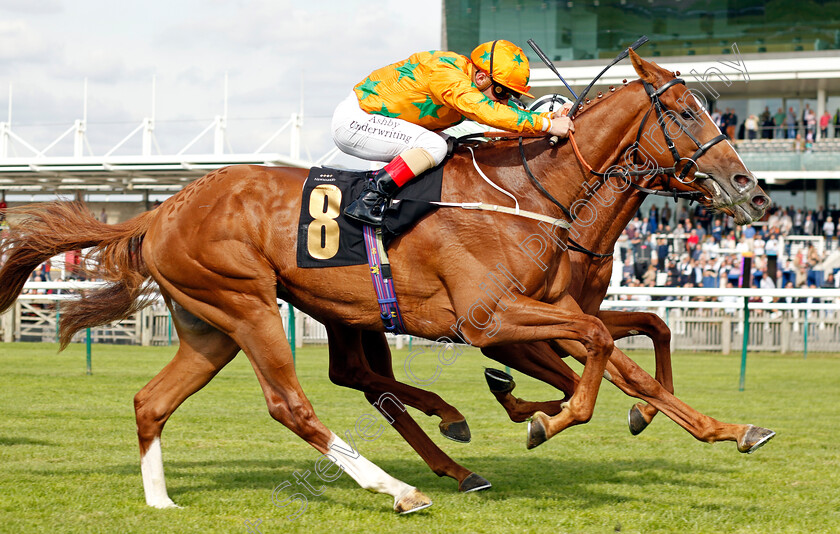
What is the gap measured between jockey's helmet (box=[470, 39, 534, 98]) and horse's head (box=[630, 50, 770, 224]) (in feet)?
1.79

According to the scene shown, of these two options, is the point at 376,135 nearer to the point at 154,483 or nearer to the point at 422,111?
the point at 422,111

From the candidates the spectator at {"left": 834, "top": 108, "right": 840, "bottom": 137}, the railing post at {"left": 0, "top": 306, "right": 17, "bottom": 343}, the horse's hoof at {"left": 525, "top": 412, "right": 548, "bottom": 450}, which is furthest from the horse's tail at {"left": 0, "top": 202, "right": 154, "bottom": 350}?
the spectator at {"left": 834, "top": 108, "right": 840, "bottom": 137}

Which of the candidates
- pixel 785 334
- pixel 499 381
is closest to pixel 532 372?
pixel 499 381

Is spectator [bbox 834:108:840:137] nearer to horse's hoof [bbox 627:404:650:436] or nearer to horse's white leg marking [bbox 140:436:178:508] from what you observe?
horse's hoof [bbox 627:404:650:436]

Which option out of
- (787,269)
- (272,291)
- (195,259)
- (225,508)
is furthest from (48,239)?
(787,269)

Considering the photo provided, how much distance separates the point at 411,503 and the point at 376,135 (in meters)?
1.88

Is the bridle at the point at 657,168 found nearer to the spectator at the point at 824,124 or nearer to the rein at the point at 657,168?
the rein at the point at 657,168

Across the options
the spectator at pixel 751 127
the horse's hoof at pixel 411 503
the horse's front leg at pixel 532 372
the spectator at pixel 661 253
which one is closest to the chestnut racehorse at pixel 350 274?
the horse's hoof at pixel 411 503

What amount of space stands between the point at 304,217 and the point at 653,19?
24.2 meters

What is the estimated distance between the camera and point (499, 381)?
5.12 metres

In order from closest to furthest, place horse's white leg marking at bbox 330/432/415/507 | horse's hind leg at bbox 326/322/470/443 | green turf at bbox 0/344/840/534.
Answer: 1. green turf at bbox 0/344/840/534
2. horse's white leg marking at bbox 330/432/415/507
3. horse's hind leg at bbox 326/322/470/443

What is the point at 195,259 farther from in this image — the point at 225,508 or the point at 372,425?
the point at 372,425

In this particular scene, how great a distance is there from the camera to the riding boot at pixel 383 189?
14.9 feet

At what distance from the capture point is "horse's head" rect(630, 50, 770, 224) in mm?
4543
